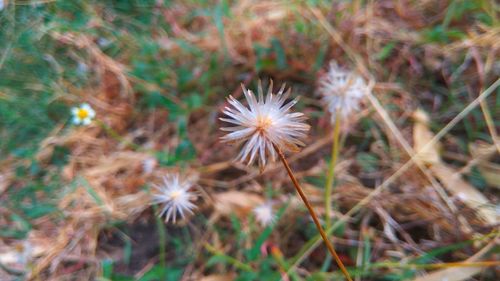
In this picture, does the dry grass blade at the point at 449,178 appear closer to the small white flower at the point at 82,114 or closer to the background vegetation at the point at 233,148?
the background vegetation at the point at 233,148

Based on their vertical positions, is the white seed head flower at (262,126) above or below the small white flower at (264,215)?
below

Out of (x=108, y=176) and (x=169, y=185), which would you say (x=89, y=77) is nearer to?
(x=108, y=176)

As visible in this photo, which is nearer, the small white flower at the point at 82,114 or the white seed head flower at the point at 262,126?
the white seed head flower at the point at 262,126

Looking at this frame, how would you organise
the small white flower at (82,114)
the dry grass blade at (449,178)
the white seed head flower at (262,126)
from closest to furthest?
1. the white seed head flower at (262,126)
2. the dry grass blade at (449,178)
3. the small white flower at (82,114)

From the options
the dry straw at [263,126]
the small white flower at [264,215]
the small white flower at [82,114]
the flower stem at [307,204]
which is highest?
the small white flower at [82,114]

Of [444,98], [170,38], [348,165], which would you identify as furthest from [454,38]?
[170,38]

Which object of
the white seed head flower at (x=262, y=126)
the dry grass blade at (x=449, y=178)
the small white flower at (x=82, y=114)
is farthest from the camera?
the small white flower at (x=82, y=114)

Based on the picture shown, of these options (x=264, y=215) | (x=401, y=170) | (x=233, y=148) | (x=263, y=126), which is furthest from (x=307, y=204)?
(x=233, y=148)

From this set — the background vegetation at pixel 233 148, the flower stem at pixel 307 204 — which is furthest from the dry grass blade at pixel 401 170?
the flower stem at pixel 307 204

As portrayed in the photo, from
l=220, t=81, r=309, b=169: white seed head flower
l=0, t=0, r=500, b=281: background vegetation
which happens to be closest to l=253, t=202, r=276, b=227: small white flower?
l=0, t=0, r=500, b=281: background vegetation
